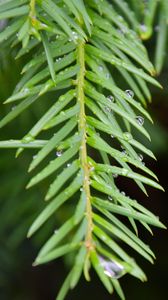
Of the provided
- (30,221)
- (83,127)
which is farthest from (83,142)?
(30,221)

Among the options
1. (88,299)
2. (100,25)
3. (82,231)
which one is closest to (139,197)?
(88,299)

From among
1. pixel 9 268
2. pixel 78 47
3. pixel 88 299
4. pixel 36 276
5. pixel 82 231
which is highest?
pixel 78 47

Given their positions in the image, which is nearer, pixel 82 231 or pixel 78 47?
pixel 82 231

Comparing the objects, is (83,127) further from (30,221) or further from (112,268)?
(30,221)

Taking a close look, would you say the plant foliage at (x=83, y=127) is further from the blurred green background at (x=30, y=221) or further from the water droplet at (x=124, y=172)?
the blurred green background at (x=30, y=221)

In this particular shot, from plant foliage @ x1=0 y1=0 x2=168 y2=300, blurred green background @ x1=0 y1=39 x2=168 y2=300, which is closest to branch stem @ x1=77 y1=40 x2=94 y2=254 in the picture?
plant foliage @ x1=0 y1=0 x2=168 y2=300

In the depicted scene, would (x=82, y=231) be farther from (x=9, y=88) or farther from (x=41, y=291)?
(x=41, y=291)

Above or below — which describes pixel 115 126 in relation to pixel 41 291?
above
